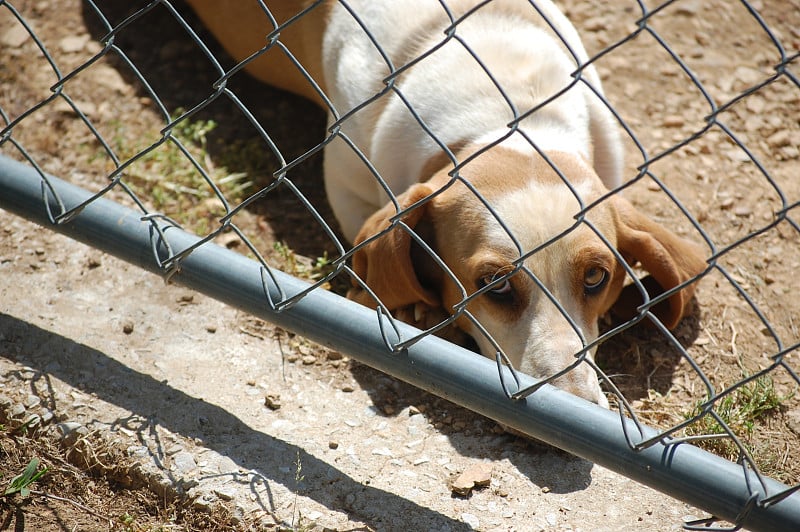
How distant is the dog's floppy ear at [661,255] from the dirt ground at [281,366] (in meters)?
0.19

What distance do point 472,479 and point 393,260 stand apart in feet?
2.40

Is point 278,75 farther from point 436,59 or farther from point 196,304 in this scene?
point 196,304

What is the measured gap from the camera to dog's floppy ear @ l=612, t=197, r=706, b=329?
2662mm

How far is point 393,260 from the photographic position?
104 inches

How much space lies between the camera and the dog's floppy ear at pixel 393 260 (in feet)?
8.64

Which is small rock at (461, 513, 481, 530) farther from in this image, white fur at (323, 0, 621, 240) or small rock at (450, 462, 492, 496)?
white fur at (323, 0, 621, 240)

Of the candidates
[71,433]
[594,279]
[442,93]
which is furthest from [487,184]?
[71,433]

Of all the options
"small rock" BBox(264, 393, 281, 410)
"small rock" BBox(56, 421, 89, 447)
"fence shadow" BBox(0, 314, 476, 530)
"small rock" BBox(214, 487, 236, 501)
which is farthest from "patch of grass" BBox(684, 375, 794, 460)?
"small rock" BBox(56, 421, 89, 447)

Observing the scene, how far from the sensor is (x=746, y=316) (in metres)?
2.98

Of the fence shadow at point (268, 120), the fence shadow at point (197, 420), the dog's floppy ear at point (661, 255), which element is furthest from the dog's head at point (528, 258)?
the fence shadow at point (197, 420)

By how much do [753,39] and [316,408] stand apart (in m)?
2.95

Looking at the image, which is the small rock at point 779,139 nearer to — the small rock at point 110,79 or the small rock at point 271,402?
the small rock at point 271,402

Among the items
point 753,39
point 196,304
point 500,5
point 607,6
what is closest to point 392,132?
point 500,5

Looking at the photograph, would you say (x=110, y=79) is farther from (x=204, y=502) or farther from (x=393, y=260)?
(x=204, y=502)
